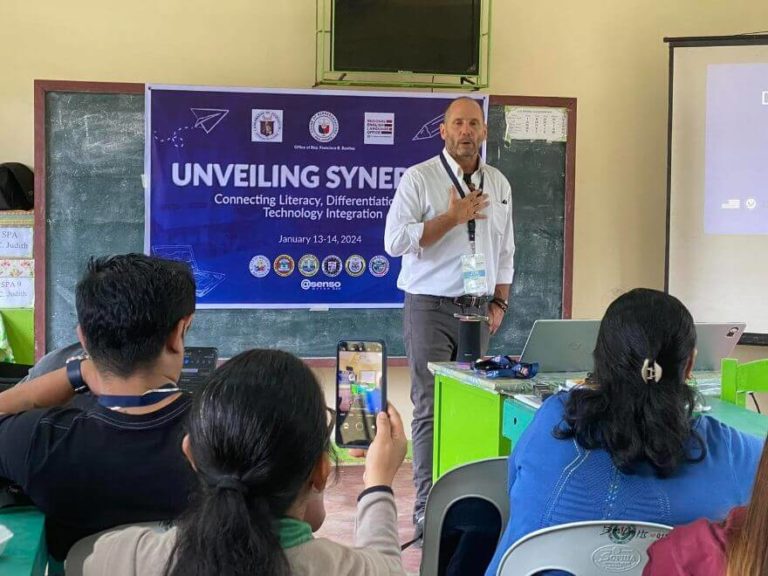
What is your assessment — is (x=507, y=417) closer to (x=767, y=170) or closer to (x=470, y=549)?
(x=470, y=549)

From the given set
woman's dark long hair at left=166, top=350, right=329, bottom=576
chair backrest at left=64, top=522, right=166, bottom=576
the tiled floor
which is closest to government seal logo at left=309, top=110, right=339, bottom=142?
the tiled floor

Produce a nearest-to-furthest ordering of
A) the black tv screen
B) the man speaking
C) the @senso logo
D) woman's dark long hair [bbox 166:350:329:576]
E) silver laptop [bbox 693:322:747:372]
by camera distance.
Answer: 1. woman's dark long hair [bbox 166:350:329:576]
2. silver laptop [bbox 693:322:747:372]
3. the man speaking
4. the black tv screen
5. the @senso logo

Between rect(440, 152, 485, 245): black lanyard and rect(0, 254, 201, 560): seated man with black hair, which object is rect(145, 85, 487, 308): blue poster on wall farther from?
rect(0, 254, 201, 560): seated man with black hair

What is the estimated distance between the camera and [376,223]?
171 inches

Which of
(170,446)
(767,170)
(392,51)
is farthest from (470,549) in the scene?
(767,170)

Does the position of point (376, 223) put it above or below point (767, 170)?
below

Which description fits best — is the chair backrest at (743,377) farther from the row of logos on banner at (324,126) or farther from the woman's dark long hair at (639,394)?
the row of logos on banner at (324,126)

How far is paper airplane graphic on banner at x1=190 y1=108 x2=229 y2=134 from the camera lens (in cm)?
414

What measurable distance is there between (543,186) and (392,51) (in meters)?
1.00

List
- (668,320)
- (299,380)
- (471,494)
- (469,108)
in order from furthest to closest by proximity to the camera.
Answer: (469,108) → (471,494) → (668,320) → (299,380)

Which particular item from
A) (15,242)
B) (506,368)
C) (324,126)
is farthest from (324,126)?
(506,368)

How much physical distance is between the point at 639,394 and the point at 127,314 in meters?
0.92

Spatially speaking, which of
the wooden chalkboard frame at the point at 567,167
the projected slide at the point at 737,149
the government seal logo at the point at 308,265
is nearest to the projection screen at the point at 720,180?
the projected slide at the point at 737,149

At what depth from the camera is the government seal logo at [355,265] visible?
432 centimetres
